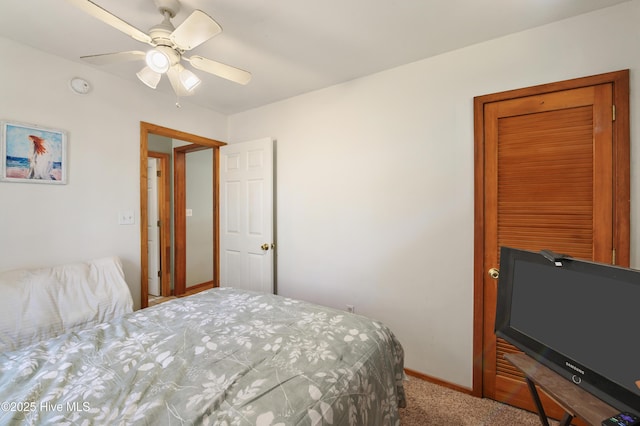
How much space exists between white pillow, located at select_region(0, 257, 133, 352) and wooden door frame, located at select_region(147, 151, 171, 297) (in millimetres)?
1783

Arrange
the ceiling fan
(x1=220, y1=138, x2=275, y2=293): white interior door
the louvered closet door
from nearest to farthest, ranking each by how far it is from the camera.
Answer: the ceiling fan
the louvered closet door
(x1=220, y1=138, x2=275, y2=293): white interior door

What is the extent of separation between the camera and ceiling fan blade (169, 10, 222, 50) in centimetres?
124

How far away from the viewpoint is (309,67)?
2.21m

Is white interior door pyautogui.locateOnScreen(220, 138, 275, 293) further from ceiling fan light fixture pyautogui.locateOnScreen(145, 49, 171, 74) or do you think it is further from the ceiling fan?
ceiling fan light fixture pyautogui.locateOnScreen(145, 49, 171, 74)

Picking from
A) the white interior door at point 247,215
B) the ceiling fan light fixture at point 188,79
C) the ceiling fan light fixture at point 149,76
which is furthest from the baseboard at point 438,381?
the ceiling fan light fixture at point 149,76

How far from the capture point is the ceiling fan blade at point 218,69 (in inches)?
61.8

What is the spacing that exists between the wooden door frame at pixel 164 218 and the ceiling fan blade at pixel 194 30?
2813 mm

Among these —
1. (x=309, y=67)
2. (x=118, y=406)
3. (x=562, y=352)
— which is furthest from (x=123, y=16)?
(x=562, y=352)

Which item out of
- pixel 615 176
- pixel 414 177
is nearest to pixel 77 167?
pixel 414 177

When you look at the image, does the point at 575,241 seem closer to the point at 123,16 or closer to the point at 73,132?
the point at 123,16

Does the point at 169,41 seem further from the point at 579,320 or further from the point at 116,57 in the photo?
the point at 579,320

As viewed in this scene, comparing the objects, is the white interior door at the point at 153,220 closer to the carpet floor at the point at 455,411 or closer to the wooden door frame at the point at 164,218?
the wooden door frame at the point at 164,218

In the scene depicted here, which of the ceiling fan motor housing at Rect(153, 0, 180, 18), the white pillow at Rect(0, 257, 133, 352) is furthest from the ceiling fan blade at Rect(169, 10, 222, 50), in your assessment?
the white pillow at Rect(0, 257, 133, 352)

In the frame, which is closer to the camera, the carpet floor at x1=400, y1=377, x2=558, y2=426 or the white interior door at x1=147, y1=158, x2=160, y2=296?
the carpet floor at x1=400, y1=377, x2=558, y2=426
